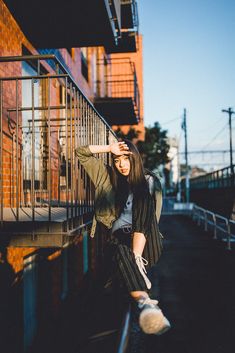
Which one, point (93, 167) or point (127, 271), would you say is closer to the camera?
point (127, 271)

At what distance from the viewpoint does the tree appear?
2753cm

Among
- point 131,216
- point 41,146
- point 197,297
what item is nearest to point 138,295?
point 131,216

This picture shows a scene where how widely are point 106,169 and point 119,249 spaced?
1.08 metres

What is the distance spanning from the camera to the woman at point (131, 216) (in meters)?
2.23

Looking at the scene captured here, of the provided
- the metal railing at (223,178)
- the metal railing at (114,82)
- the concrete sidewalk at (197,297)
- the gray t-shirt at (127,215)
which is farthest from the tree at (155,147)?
the gray t-shirt at (127,215)

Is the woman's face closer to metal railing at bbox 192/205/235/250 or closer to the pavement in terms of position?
the pavement

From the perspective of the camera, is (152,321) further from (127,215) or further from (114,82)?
(114,82)

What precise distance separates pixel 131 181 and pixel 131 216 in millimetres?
289

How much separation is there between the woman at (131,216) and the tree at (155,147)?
23302mm

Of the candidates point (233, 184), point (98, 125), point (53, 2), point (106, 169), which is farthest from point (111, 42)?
point (233, 184)

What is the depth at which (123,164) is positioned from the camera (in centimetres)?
298

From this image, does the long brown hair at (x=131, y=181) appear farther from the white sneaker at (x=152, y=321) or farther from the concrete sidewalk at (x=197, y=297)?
the concrete sidewalk at (x=197, y=297)

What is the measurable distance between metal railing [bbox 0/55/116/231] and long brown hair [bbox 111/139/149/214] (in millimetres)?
378

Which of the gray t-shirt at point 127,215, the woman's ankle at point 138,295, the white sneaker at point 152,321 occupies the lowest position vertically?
the white sneaker at point 152,321
